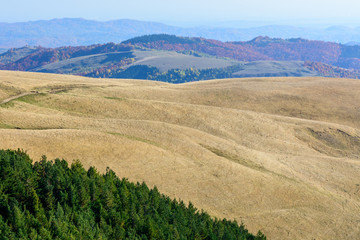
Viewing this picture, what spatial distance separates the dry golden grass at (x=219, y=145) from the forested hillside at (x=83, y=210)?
974cm

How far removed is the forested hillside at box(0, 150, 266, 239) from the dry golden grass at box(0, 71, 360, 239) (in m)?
9.74

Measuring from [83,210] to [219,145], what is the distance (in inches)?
1387

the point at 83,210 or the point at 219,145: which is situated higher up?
the point at 83,210

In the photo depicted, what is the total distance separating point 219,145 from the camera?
5959 centimetres

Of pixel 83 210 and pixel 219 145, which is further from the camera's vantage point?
pixel 219 145

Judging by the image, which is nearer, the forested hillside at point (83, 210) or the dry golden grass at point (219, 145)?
the forested hillside at point (83, 210)

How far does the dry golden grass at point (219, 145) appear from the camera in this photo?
42.8 meters

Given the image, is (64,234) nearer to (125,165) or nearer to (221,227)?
(221,227)

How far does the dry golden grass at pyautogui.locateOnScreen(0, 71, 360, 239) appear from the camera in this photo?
42781mm

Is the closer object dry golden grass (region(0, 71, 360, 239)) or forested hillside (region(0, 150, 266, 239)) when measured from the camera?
forested hillside (region(0, 150, 266, 239))

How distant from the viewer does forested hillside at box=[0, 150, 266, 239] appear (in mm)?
22719

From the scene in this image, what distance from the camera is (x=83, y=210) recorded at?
27500mm

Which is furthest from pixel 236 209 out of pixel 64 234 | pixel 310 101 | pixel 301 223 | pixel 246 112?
pixel 310 101

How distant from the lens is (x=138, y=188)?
34.4m
